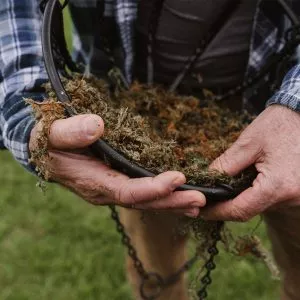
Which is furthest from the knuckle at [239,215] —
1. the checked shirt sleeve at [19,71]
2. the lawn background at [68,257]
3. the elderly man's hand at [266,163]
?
the lawn background at [68,257]

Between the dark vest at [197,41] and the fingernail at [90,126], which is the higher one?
the fingernail at [90,126]

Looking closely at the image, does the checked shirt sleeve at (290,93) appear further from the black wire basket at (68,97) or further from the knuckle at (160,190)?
the knuckle at (160,190)

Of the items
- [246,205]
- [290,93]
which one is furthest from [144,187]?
[290,93]

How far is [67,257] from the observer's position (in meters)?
2.16

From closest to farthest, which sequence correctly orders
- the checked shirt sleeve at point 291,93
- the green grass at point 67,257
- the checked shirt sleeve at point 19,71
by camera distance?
the checked shirt sleeve at point 291,93, the checked shirt sleeve at point 19,71, the green grass at point 67,257

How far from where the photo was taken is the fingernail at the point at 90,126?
0.84 m

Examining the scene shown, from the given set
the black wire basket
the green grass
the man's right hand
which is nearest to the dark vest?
the black wire basket

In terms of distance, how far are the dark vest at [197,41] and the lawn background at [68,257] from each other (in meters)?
0.86

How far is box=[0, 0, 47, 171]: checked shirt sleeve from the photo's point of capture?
1.05 m

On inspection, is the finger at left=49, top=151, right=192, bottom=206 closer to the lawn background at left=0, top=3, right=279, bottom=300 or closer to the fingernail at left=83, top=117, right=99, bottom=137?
the fingernail at left=83, top=117, right=99, bottom=137

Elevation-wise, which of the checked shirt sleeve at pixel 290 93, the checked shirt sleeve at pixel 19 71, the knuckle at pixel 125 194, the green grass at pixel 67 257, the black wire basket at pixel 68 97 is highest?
the checked shirt sleeve at pixel 290 93

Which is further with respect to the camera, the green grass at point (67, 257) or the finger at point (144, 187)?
the green grass at point (67, 257)

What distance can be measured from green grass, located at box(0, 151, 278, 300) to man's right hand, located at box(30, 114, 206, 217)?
1.06 metres

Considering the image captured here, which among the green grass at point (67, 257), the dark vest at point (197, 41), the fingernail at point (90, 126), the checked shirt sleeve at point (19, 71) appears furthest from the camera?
the green grass at point (67, 257)
